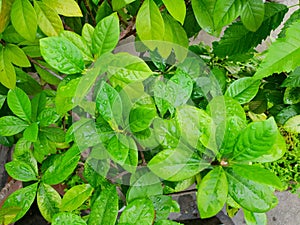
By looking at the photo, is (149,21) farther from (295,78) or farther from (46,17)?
(295,78)

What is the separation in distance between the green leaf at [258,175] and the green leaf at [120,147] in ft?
0.45

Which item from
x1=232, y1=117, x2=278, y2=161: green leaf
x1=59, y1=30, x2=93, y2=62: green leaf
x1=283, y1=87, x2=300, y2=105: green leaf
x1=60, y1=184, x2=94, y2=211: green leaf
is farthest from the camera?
x1=283, y1=87, x2=300, y2=105: green leaf

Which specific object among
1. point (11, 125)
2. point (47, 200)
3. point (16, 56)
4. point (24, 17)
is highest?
point (24, 17)

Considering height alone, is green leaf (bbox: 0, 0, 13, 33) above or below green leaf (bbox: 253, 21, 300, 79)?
below

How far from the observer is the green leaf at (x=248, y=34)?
714 millimetres

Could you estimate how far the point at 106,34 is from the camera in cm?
51

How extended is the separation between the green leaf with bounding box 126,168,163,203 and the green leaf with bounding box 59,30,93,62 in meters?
0.18

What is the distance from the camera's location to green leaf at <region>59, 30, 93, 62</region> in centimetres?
52

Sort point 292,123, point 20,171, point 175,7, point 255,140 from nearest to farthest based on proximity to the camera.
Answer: point 255,140
point 175,7
point 20,171
point 292,123

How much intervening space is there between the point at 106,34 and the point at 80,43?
45 mm

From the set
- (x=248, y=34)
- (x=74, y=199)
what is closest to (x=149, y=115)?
(x=74, y=199)

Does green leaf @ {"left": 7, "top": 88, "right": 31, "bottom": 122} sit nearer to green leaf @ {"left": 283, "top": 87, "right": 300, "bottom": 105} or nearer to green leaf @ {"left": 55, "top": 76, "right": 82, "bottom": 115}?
green leaf @ {"left": 55, "top": 76, "right": 82, "bottom": 115}

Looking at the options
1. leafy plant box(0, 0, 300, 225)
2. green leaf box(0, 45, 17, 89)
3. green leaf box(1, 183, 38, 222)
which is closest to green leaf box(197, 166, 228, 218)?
leafy plant box(0, 0, 300, 225)

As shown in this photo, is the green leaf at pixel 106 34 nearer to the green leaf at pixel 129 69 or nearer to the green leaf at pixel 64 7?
the green leaf at pixel 129 69
